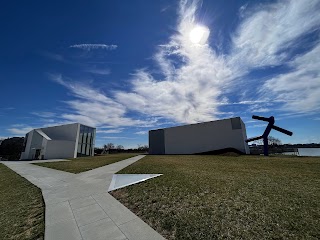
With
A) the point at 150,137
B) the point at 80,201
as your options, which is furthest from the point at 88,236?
the point at 150,137

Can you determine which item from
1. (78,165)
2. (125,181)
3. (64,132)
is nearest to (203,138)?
(78,165)

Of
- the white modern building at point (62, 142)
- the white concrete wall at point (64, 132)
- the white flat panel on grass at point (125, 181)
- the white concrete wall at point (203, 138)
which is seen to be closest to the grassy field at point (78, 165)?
the white flat panel on grass at point (125, 181)

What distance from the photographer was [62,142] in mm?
37344

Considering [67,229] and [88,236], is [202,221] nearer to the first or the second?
[88,236]

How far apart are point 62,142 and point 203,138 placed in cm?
3104

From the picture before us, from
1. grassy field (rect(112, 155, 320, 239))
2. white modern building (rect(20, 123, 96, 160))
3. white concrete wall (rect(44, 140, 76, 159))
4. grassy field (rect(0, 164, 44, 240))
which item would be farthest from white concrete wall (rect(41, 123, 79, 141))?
grassy field (rect(112, 155, 320, 239))

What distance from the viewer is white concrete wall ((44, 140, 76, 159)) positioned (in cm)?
3559

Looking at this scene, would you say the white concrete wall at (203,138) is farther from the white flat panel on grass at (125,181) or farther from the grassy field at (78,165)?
the white flat panel on grass at (125,181)

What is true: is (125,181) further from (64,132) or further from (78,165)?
(64,132)

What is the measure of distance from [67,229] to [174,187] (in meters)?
3.98

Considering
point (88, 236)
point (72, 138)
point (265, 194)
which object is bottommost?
point (88, 236)

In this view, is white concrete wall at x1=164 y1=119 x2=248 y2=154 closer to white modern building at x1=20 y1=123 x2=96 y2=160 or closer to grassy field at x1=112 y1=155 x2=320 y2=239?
white modern building at x1=20 y1=123 x2=96 y2=160

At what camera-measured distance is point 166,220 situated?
14.1ft

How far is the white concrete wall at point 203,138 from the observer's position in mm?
29672
